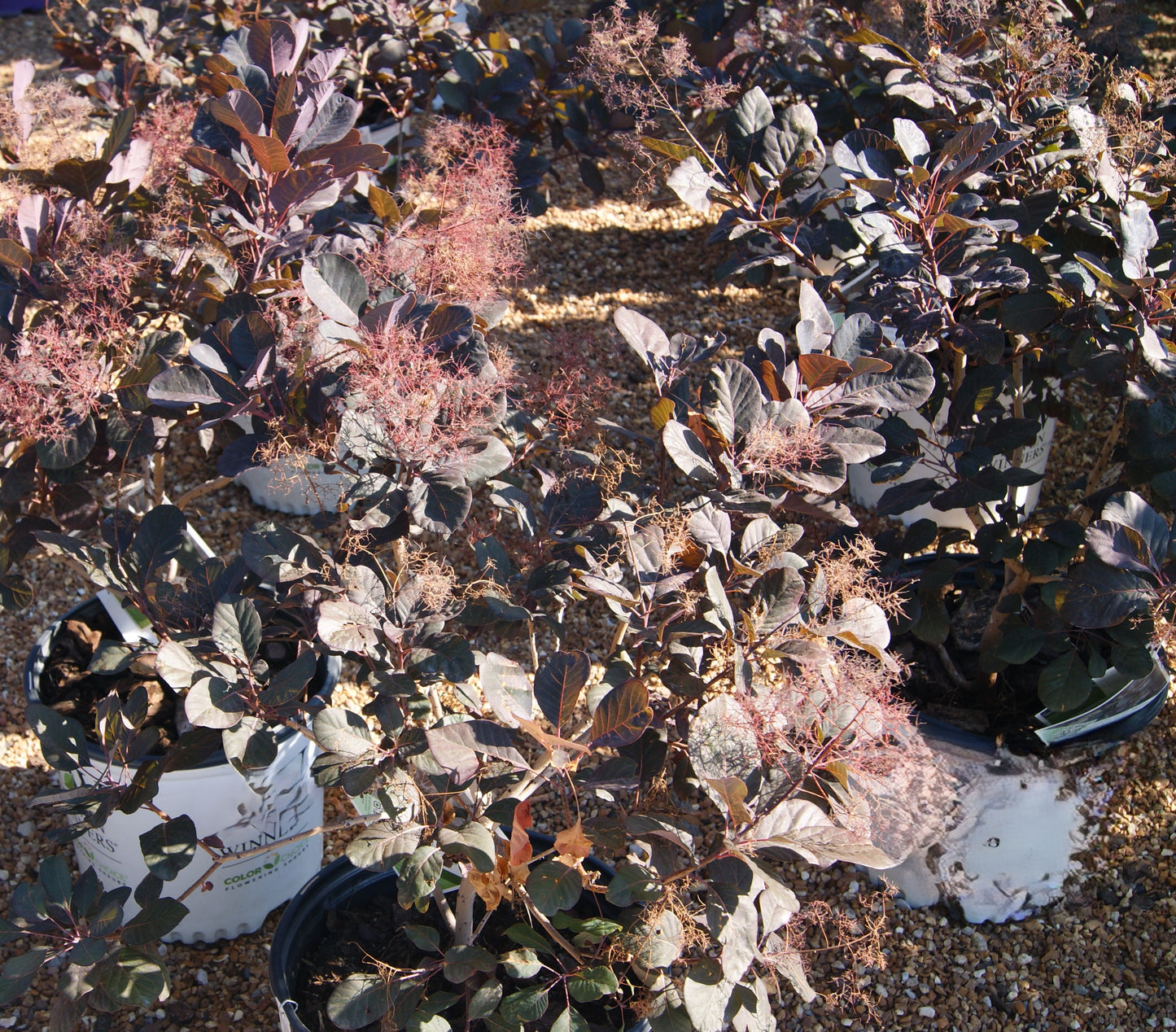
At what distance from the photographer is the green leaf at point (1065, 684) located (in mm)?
1754

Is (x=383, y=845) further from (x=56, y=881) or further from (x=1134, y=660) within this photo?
(x=1134, y=660)

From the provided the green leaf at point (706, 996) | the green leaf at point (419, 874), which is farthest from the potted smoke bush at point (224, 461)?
the green leaf at point (706, 996)

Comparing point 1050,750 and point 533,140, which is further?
point 533,140

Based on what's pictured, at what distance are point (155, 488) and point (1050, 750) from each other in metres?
1.68

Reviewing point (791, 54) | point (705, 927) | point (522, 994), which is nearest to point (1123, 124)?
point (791, 54)

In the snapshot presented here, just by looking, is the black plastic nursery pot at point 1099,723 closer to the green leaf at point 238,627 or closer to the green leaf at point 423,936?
the green leaf at point 423,936

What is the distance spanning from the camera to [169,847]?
1.39 metres

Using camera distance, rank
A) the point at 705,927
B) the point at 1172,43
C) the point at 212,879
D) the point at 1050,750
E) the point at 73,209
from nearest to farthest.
Result: the point at 705,927
the point at 73,209
the point at 212,879
the point at 1050,750
the point at 1172,43

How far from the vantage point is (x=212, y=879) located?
175 cm

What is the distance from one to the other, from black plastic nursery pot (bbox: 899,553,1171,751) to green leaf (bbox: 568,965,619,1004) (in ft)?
2.79

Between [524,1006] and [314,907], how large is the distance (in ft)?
1.53

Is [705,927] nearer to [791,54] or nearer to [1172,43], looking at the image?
[791,54]

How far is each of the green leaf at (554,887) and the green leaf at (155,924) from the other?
49 cm

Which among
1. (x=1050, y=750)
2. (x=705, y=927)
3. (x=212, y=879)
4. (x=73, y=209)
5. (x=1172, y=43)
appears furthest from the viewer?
(x=1172, y=43)
